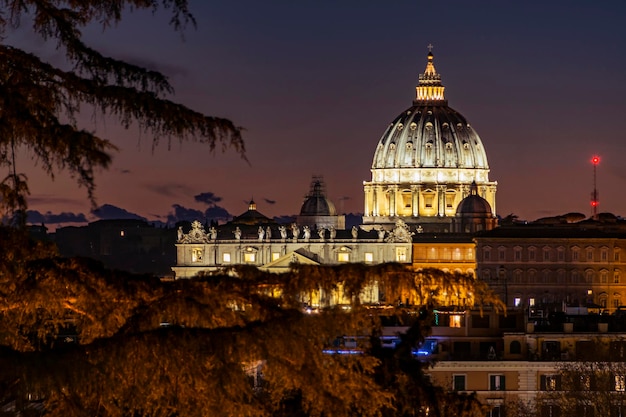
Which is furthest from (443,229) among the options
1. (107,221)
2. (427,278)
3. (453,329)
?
(427,278)

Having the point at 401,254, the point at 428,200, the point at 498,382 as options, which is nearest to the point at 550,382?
the point at 498,382

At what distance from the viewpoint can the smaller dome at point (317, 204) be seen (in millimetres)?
149250

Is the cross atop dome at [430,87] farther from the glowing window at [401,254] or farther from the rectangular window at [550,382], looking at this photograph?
the rectangular window at [550,382]

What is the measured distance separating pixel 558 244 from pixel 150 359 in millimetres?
101684

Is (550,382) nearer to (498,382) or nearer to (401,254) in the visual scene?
(498,382)

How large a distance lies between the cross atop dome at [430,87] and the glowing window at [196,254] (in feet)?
171

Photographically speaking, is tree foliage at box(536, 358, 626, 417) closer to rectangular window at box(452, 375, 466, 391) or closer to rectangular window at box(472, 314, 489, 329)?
rectangular window at box(452, 375, 466, 391)

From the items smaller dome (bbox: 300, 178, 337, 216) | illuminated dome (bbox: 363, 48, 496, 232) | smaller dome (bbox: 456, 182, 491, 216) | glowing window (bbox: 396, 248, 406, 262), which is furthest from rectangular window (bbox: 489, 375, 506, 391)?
illuminated dome (bbox: 363, 48, 496, 232)

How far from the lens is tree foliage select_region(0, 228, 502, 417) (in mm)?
11727

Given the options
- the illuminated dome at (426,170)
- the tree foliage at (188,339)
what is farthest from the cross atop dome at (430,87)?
the tree foliage at (188,339)

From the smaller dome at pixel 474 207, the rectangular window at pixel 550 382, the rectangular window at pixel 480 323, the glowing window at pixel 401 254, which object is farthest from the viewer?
the smaller dome at pixel 474 207

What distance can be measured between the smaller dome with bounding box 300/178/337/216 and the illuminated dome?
44.8ft

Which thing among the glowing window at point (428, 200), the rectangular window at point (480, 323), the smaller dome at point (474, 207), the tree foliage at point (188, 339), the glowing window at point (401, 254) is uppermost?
the glowing window at point (428, 200)

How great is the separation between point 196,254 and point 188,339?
116602 millimetres
